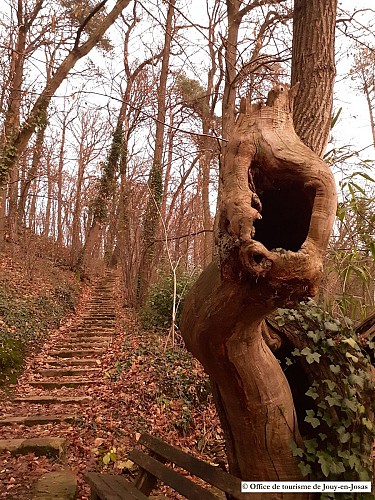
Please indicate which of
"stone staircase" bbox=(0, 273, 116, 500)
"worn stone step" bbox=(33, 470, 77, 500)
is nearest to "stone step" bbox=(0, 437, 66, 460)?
"stone staircase" bbox=(0, 273, 116, 500)

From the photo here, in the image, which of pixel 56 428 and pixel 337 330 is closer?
pixel 337 330

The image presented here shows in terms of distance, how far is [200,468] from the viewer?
2908 millimetres

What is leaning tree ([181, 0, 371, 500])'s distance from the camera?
1.67m

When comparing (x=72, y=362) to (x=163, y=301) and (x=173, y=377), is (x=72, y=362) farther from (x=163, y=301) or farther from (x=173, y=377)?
(x=163, y=301)

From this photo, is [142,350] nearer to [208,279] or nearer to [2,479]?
[2,479]

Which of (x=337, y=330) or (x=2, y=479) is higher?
(x=337, y=330)

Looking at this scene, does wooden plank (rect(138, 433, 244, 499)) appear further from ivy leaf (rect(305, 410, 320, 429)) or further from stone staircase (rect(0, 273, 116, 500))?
stone staircase (rect(0, 273, 116, 500))

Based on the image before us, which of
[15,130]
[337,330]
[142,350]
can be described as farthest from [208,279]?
[15,130]

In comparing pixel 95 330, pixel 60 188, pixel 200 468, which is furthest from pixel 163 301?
pixel 60 188

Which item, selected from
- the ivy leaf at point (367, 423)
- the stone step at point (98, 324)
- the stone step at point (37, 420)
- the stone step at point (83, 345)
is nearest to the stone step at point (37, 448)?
the stone step at point (37, 420)

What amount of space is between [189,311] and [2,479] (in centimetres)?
336

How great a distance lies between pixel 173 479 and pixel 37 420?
315cm

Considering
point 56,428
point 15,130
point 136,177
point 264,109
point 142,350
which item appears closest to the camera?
point 264,109

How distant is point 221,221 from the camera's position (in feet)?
5.83
